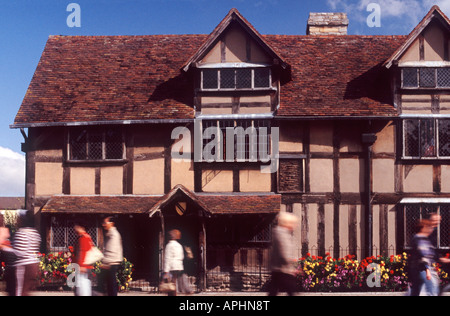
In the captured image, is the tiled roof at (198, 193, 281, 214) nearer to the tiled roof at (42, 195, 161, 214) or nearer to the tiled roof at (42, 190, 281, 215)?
the tiled roof at (42, 190, 281, 215)

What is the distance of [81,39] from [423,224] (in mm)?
15635

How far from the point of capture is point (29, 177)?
17078mm

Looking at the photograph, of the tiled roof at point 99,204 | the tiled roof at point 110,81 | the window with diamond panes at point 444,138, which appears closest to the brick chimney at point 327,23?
the tiled roof at point 110,81

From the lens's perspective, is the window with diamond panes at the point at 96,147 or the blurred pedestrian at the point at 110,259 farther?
the window with diamond panes at the point at 96,147

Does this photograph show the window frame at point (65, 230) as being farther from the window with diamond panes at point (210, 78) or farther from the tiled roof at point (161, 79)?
the window with diamond panes at point (210, 78)

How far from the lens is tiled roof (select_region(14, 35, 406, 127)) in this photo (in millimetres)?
16844

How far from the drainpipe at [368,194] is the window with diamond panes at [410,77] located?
2.13 m

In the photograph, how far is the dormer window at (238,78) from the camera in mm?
16875

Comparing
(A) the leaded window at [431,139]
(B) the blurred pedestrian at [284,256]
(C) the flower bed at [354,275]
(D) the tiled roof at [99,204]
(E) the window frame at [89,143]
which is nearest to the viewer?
(B) the blurred pedestrian at [284,256]

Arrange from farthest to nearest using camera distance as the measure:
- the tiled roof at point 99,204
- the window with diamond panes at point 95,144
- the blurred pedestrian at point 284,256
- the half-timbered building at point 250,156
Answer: the window with diamond panes at point 95,144 < the half-timbered building at point 250,156 < the tiled roof at point 99,204 < the blurred pedestrian at point 284,256

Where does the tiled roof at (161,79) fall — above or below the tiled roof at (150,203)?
above

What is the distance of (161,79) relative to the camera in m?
18.0

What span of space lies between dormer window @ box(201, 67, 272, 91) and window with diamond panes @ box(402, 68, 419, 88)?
14.6 feet
